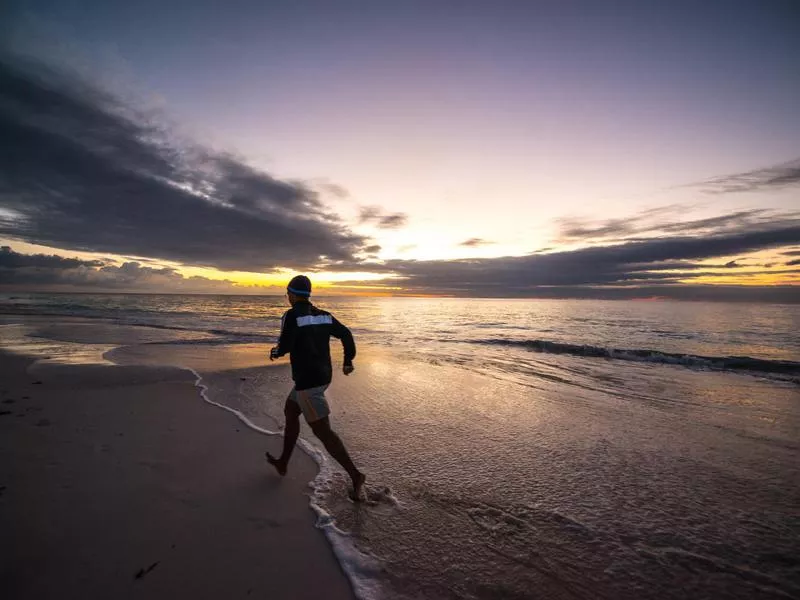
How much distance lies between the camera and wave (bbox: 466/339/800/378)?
54.2 ft

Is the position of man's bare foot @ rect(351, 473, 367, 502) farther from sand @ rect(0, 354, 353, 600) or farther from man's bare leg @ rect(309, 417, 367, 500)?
→ sand @ rect(0, 354, 353, 600)

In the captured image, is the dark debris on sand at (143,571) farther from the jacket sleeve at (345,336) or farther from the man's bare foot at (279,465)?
the jacket sleeve at (345,336)

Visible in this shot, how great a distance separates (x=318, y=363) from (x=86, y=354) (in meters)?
14.7

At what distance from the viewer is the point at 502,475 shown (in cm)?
512

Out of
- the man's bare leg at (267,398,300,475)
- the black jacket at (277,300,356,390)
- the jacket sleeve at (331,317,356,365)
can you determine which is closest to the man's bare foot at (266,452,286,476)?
the man's bare leg at (267,398,300,475)

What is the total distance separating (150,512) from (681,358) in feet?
71.9

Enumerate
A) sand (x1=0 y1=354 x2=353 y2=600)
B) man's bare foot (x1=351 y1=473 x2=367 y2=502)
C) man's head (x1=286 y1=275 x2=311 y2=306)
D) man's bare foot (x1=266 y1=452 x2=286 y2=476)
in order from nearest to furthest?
sand (x1=0 y1=354 x2=353 y2=600) → man's bare foot (x1=351 y1=473 x2=367 y2=502) → man's head (x1=286 y1=275 x2=311 y2=306) → man's bare foot (x1=266 y1=452 x2=286 y2=476)

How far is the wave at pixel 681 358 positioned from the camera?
54.2 ft

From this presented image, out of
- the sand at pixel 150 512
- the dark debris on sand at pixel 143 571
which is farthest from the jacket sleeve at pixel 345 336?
the dark debris on sand at pixel 143 571

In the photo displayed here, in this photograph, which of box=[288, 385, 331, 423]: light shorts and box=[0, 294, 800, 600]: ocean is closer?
box=[0, 294, 800, 600]: ocean

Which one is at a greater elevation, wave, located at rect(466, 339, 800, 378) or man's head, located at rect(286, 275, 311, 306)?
man's head, located at rect(286, 275, 311, 306)

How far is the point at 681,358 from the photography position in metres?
18.5

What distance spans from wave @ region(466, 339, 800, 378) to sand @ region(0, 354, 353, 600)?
1867 cm

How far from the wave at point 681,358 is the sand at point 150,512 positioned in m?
18.7
